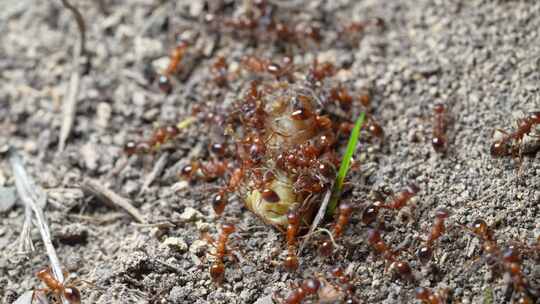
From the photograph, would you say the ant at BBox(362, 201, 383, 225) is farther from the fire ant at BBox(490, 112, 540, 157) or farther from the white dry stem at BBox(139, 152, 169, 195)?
the white dry stem at BBox(139, 152, 169, 195)

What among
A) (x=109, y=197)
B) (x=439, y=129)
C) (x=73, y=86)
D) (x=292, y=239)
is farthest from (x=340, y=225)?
(x=73, y=86)

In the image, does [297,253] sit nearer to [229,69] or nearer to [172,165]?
[172,165]

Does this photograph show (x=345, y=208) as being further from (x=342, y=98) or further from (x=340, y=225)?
(x=342, y=98)

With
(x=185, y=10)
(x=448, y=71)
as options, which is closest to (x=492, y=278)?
(x=448, y=71)

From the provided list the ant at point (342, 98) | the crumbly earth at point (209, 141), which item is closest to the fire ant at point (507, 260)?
the crumbly earth at point (209, 141)

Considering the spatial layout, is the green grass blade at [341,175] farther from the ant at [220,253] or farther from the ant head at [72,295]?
the ant head at [72,295]

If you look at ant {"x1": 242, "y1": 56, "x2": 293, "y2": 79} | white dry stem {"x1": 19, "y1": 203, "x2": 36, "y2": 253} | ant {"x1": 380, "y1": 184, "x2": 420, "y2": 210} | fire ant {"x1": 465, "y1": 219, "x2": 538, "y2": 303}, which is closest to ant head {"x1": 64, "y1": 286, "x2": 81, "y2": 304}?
white dry stem {"x1": 19, "y1": 203, "x2": 36, "y2": 253}
